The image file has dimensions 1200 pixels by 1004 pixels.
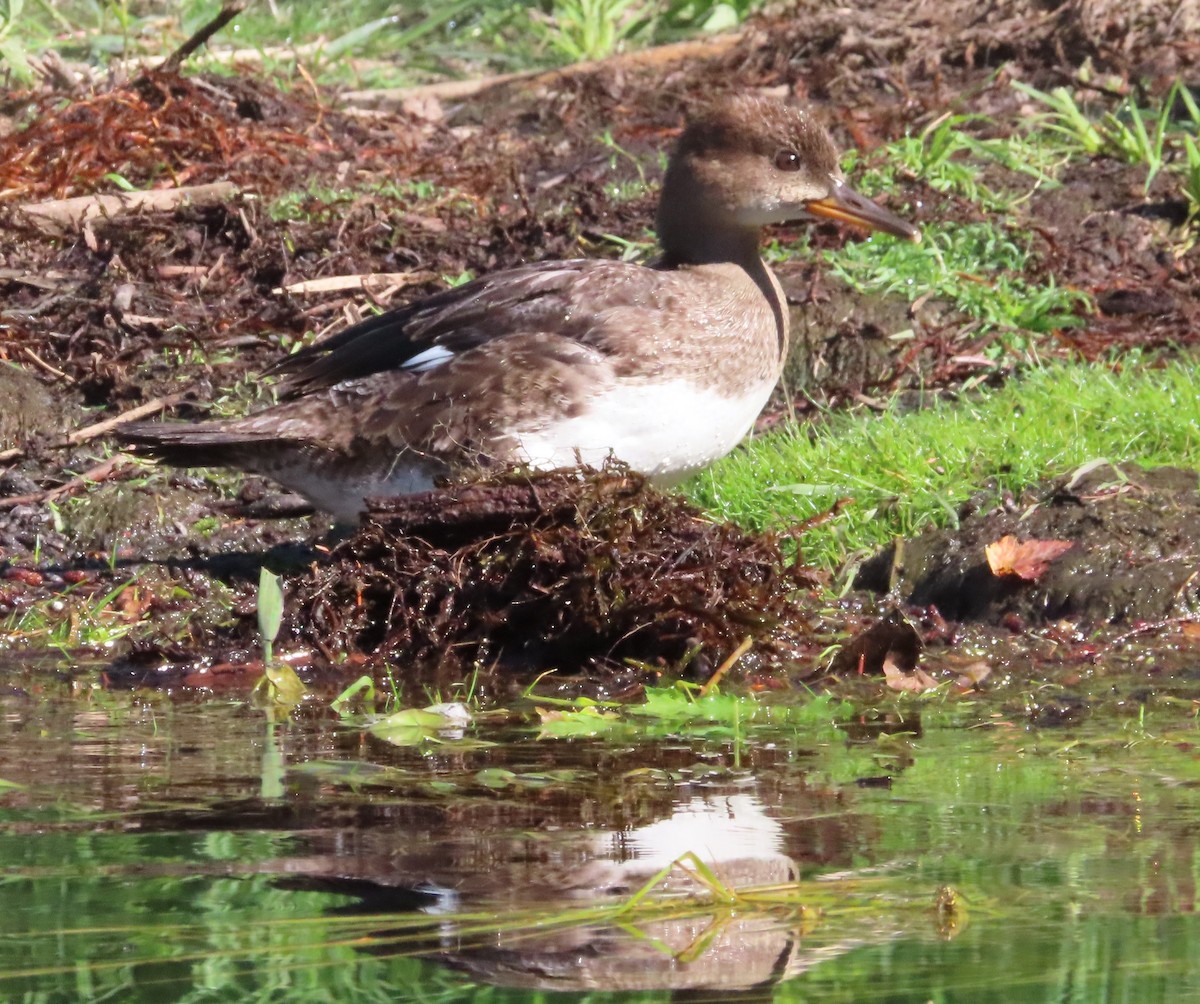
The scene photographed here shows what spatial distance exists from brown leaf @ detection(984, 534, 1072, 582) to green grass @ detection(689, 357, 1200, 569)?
0.31 metres

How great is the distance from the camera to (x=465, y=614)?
5418mm

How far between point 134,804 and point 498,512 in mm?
2013

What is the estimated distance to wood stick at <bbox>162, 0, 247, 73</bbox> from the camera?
854 cm

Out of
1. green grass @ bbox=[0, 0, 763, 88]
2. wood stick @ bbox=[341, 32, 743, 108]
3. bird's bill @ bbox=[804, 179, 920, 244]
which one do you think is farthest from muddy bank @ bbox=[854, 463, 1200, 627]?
green grass @ bbox=[0, 0, 763, 88]

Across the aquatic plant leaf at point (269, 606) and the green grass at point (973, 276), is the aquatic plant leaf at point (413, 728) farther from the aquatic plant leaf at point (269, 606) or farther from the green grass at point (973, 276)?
the green grass at point (973, 276)

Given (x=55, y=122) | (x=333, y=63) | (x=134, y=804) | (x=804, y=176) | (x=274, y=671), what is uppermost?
(x=333, y=63)

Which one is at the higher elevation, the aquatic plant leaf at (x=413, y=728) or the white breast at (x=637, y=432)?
→ the white breast at (x=637, y=432)

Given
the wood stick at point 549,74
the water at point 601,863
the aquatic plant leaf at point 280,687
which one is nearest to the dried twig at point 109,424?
the aquatic plant leaf at point 280,687

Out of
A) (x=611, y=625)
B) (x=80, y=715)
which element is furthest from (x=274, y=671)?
(x=611, y=625)

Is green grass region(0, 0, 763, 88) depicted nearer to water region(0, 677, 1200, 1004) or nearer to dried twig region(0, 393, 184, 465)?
dried twig region(0, 393, 184, 465)

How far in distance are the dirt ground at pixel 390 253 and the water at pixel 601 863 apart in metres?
1.06

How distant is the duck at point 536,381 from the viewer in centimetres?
581

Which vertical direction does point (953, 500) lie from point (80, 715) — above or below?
above

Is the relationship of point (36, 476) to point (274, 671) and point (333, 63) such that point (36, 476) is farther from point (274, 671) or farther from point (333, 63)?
point (333, 63)
